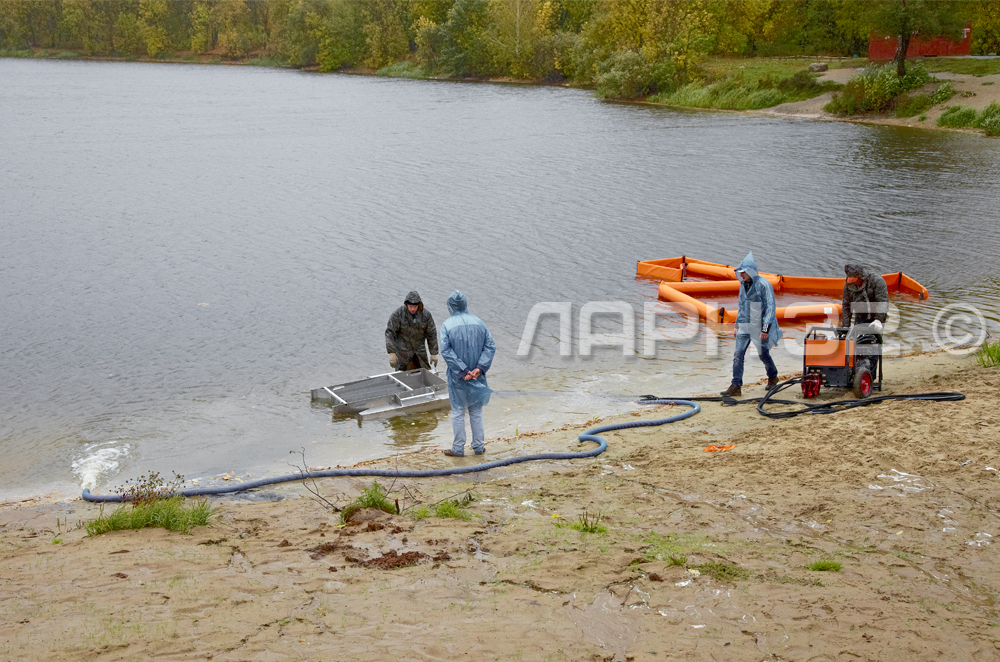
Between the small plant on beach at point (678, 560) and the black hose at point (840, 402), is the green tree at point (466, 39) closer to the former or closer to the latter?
the black hose at point (840, 402)

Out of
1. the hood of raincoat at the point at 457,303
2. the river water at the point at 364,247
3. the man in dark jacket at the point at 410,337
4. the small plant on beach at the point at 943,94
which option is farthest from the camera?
the small plant on beach at the point at 943,94

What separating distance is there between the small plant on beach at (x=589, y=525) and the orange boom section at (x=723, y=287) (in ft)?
31.2

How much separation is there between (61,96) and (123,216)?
42191 mm

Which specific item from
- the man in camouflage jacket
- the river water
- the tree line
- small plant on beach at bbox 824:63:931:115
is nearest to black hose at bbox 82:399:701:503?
the river water

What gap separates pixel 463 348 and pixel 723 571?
3.91 metres

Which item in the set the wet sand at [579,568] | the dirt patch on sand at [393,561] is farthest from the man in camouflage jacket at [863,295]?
the dirt patch on sand at [393,561]

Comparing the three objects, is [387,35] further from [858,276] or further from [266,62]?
[858,276]

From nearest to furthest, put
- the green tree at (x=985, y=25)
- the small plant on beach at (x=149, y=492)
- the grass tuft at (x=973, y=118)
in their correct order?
the small plant on beach at (x=149, y=492) → the grass tuft at (x=973, y=118) → the green tree at (x=985, y=25)

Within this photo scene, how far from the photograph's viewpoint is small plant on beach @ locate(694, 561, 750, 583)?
5832 millimetres

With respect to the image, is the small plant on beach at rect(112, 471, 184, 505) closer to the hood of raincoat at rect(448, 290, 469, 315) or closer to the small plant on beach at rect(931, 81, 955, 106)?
the hood of raincoat at rect(448, 290, 469, 315)

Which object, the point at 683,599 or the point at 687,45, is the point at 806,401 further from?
the point at 687,45

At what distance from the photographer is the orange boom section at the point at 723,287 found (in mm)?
15898

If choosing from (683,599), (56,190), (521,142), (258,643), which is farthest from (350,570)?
(521,142)

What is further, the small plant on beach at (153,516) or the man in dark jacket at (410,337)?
the man in dark jacket at (410,337)
